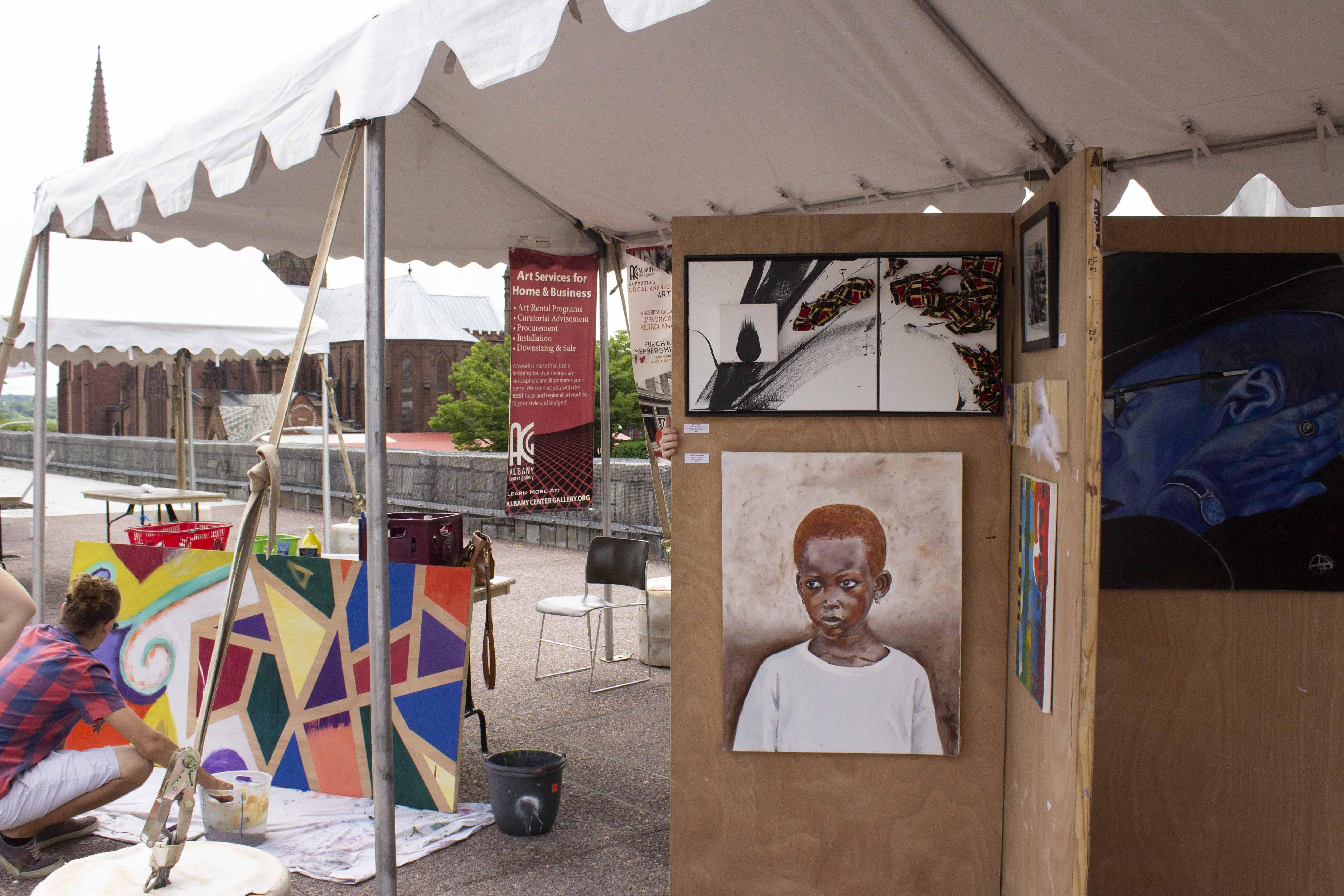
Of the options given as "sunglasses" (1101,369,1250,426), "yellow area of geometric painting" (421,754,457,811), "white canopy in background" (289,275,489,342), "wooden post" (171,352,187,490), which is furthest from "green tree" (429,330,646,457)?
"white canopy in background" (289,275,489,342)

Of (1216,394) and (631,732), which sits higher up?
(1216,394)

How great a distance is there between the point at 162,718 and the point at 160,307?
19.0 ft

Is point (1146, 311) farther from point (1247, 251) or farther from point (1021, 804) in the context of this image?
point (1021, 804)

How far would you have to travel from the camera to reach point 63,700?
12.1ft

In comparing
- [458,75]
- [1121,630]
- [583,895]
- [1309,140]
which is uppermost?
[458,75]

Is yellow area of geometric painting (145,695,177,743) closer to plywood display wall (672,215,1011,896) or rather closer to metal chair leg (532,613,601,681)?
metal chair leg (532,613,601,681)

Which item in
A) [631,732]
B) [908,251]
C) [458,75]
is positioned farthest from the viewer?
[631,732]

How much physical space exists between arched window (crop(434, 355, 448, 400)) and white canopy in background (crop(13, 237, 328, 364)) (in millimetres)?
47542

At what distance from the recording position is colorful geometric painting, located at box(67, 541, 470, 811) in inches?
169

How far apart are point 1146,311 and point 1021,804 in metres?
1.48

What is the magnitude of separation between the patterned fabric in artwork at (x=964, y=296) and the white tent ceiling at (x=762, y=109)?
766mm

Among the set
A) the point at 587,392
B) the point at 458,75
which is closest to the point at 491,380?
the point at 587,392

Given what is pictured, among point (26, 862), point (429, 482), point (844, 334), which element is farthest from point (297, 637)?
point (429, 482)

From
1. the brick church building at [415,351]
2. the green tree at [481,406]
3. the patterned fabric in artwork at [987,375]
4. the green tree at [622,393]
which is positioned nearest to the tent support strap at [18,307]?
the patterned fabric in artwork at [987,375]
